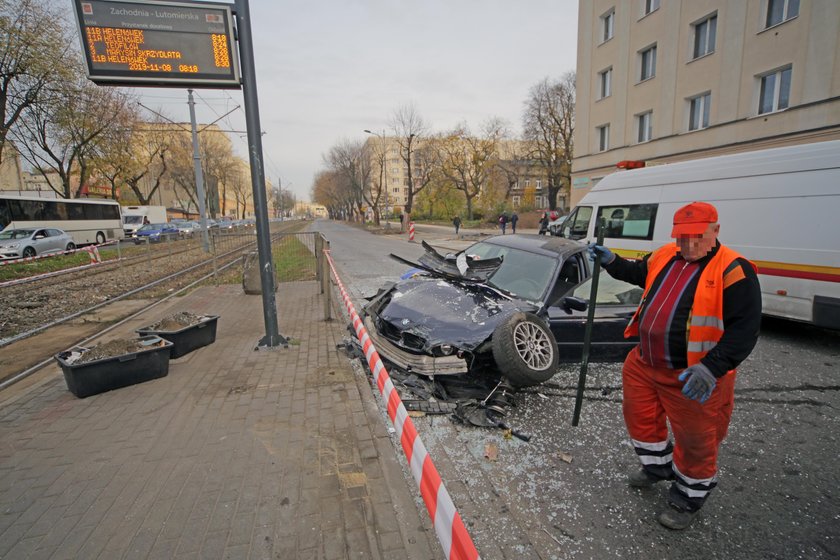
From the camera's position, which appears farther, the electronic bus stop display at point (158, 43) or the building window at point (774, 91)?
the building window at point (774, 91)

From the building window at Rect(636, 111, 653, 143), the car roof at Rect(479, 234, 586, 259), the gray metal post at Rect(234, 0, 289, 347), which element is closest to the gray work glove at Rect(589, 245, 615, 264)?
the car roof at Rect(479, 234, 586, 259)

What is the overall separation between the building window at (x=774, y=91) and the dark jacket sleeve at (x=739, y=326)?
18283 millimetres

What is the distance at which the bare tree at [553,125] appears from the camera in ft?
132

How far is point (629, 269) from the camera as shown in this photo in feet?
9.89

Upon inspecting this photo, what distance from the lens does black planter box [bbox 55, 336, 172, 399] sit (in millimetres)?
4004

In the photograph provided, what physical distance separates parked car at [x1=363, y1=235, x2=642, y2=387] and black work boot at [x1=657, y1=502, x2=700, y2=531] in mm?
1405

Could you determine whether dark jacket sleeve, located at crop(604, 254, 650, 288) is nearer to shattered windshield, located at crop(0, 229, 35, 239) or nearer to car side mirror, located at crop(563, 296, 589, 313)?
car side mirror, located at crop(563, 296, 589, 313)

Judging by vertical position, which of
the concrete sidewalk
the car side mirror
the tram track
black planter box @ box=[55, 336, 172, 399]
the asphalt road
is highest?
the car side mirror

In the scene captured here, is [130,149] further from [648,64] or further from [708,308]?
[708,308]

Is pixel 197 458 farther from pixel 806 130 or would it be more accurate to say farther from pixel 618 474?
pixel 806 130

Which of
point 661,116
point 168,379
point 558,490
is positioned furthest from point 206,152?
point 558,490

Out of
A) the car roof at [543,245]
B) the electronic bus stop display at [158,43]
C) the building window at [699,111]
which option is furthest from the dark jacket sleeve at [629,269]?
the building window at [699,111]

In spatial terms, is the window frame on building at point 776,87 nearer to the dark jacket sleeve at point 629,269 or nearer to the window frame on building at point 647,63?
the window frame on building at point 647,63

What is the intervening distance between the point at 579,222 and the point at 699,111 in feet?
40.3
